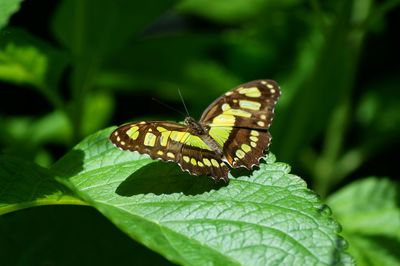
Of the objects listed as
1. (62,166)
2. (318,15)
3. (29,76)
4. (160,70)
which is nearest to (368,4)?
(318,15)

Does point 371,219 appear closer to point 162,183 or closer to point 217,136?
point 217,136

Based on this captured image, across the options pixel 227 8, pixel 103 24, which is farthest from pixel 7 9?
pixel 227 8

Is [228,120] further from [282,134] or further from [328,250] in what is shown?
[282,134]

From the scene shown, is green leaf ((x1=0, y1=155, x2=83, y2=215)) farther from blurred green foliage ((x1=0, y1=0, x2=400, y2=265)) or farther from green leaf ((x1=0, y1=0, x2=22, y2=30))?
blurred green foliage ((x1=0, y1=0, x2=400, y2=265))

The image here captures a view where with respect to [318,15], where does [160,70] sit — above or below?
below

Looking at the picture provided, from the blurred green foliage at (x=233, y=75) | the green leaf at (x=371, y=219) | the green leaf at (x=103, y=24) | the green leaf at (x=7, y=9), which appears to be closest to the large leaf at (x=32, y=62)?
the blurred green foliage at (x=233, y=75)

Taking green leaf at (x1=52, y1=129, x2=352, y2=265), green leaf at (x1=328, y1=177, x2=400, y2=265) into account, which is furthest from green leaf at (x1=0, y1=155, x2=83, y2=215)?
green leaf at (x1=328, y1=177, x2=400, y2=265)
